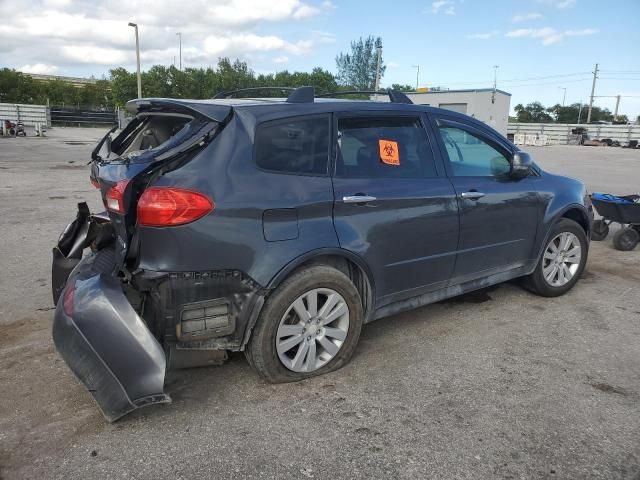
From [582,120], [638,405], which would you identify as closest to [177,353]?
[638,405]

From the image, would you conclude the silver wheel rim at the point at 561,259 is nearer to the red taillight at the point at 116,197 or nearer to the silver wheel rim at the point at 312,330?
the silver wheel rim at the point at 312,330

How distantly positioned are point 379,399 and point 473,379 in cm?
69

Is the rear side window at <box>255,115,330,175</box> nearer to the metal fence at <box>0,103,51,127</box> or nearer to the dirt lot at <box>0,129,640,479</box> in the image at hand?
the dirt lot at <box>0,129,640,479</box>

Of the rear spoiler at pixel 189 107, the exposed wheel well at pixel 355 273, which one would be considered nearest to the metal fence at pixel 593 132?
the exposed wheel well at pixel 355 273

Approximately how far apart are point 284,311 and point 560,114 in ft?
351

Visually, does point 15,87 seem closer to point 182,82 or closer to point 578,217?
point 182,82

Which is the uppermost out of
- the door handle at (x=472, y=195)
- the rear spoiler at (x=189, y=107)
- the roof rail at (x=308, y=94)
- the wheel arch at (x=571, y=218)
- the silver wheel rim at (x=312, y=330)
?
the roof rail at (x=308, y=94)

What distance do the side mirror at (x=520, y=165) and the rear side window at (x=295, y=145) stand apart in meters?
1.80

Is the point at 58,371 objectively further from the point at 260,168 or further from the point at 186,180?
the point at 260,168

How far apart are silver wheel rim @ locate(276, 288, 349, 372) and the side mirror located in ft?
6.48

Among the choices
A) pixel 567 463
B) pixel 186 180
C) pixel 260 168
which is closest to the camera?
pixel 567 463

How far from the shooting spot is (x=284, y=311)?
10.1 feet

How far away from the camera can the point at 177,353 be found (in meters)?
3.01

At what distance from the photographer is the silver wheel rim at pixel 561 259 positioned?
4.77 m
